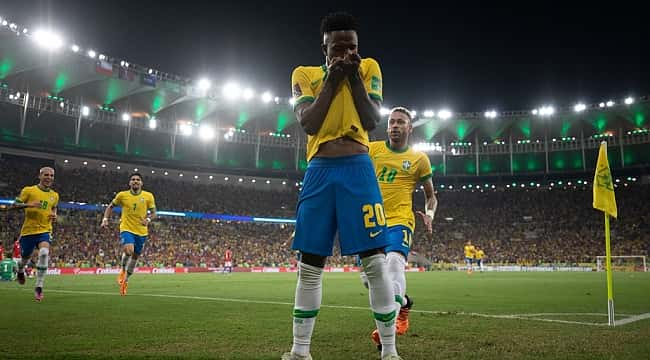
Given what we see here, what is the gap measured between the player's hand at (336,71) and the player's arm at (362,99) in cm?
5

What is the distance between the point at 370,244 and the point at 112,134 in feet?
166

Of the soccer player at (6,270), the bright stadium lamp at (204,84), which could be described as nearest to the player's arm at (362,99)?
the soccer player at (6,270)

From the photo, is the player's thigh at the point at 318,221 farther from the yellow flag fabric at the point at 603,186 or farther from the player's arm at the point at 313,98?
the yellow flag fabric at the point at 603,186

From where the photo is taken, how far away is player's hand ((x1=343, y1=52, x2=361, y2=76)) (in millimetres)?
3637

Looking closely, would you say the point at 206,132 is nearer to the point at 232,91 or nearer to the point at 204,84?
the point at 232,91

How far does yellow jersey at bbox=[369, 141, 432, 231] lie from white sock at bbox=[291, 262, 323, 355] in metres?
2.47

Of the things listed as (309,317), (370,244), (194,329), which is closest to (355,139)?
(370,244)

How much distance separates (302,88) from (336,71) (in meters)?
0.36

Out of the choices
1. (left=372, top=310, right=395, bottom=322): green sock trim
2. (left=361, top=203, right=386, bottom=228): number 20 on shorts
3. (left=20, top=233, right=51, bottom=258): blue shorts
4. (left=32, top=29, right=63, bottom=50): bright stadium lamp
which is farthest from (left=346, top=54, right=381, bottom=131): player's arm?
(left=32, top=29, right=63, bottom=50): bright stadium lamp

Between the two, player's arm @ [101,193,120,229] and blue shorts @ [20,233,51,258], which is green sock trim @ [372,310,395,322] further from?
blue shorts @ [20,233,51,258]

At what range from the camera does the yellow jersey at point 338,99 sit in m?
3.87

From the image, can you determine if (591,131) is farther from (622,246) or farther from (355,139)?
(355,139)

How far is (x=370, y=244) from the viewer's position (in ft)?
12.2

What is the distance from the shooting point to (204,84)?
49156 mm
